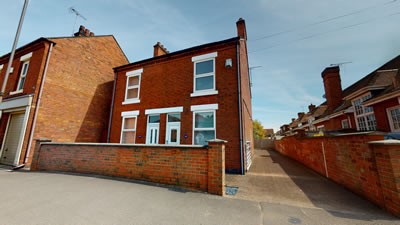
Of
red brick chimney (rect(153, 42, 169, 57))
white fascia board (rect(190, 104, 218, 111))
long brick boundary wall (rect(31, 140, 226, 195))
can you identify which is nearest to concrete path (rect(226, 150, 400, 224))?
long brick boundary wall (rect(31, 140, 226, 195))

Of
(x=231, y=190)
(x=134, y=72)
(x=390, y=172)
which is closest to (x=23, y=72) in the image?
(x=134, y=72)

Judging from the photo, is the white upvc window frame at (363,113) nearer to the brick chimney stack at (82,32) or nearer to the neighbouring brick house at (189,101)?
the neighbouring brick house at (189,101)

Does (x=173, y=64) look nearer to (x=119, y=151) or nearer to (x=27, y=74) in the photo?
(x=119, y=151)

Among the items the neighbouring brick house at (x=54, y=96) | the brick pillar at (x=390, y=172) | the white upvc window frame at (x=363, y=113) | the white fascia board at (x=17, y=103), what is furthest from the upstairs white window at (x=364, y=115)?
the white fascia board at (x=17, y=103)

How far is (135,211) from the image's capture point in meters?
2.95

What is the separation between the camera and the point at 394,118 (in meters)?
8.44

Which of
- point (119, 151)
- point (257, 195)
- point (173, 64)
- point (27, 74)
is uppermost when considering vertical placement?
point (173, 64)

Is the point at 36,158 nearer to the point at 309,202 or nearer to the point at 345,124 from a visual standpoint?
the point at 309,202

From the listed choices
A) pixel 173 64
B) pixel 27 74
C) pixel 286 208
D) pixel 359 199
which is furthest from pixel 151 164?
pixel 27 74

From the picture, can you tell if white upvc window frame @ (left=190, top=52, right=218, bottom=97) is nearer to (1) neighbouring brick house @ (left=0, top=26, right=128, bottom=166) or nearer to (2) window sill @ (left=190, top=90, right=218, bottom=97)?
(2) window sill @ (left=190, top=90, right=218, bottom=97)

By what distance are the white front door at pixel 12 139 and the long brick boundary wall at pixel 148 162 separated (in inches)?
108

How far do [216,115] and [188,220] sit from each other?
16.8ft

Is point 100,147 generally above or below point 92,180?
above

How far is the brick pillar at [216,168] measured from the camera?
153 inches
